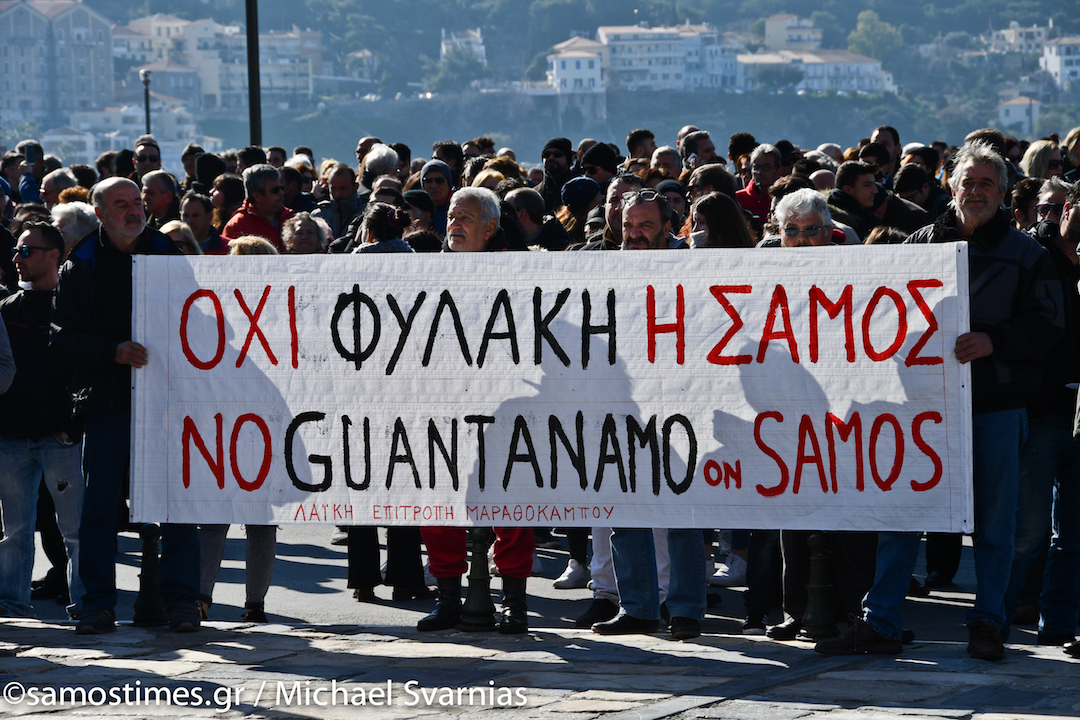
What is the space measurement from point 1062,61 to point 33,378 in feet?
635

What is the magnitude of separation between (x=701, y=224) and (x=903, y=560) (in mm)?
1917

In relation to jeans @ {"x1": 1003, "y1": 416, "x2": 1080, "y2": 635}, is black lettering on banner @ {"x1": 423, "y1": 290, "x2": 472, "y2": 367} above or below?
above

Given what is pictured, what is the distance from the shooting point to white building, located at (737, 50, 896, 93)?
623ft

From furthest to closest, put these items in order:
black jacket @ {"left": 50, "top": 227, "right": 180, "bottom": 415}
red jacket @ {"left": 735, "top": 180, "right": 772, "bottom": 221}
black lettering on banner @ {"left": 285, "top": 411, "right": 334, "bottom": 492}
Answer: red jacket @ {"left": 735, "top": 180, "right": 772, "bottom": 221} → black jacket @ {"left": 50, "top": 227, "right": 180, "bottom": 415} → black lettering on banner @ {"left": 285, "top": 411, "right": 334, "bottom": 492}

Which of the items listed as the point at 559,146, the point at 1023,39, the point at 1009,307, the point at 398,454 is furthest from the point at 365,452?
the point at 1023,39

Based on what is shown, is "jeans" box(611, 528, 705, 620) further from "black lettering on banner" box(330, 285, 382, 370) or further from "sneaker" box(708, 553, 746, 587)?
"sneaker" box(708, 553, 746, 587)

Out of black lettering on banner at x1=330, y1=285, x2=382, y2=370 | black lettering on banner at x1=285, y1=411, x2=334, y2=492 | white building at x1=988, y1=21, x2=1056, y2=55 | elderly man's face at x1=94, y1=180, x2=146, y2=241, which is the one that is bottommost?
black lettering on banner at x1=285, y1=411, x2=334, y2=492

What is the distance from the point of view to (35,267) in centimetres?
655

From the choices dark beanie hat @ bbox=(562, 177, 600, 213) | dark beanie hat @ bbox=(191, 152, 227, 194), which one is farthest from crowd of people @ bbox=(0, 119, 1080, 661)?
dark beanie hat @ bbox=(191, 152, 227, 194)

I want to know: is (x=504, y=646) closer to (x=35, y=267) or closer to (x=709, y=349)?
(x=709, y=349)

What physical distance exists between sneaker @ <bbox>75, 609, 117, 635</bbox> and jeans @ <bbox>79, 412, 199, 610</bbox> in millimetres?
21

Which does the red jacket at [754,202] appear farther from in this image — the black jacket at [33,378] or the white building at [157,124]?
the white building at [157,124]

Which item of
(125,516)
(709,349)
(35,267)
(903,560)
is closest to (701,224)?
(709,349)

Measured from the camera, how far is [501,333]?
5484 mm
